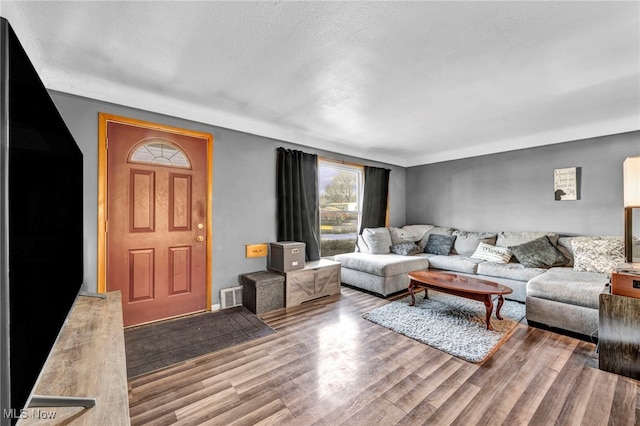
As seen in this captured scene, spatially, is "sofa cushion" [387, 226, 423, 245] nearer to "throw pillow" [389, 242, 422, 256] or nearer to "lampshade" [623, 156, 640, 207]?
"throw pillow" [389, 242, 422, 256]

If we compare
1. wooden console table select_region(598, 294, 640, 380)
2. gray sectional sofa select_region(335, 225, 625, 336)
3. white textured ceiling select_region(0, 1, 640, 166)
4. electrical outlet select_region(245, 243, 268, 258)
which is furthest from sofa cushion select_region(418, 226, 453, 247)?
electrical outlet select_region(245, 243, 268, 258)

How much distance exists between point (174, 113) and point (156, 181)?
75cm

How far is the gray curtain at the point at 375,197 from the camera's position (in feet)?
16.4

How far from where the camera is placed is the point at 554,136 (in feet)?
12.6

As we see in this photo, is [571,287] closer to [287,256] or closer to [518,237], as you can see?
[518,237]

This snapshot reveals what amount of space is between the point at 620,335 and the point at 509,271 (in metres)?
1.60

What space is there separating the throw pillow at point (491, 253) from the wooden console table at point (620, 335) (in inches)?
71.9

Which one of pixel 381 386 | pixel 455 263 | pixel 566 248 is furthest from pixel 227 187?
pixel 566 248

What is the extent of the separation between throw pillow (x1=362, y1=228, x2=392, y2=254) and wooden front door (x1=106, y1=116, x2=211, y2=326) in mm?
2574

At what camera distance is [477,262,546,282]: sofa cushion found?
3.40m

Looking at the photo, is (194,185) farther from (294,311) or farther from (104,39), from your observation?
(294,311)

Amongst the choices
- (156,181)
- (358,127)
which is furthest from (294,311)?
(358,127)

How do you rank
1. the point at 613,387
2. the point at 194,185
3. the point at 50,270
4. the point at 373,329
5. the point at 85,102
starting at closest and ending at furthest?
the point at 50,270 → the point at 613,387 → the point at 85,102 → the point at 373,329 → the point at 194,185

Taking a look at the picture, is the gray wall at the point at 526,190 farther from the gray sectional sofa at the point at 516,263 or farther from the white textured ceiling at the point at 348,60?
the white textured ceiling at the point at 348,60
